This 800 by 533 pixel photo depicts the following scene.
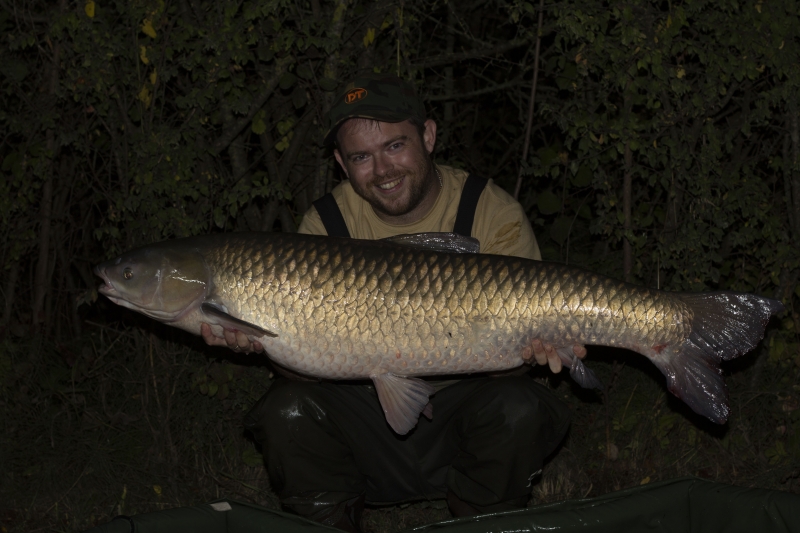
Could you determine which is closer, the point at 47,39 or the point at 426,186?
the point at 426,186

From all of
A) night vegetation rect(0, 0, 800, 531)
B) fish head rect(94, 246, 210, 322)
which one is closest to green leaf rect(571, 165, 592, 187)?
night vegetation rect(0, 0, 800, 531)

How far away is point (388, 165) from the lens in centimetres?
285

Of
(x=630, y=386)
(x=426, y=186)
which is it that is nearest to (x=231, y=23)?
(x=426, y=186)

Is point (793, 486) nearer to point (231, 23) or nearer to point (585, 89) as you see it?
point (585, 89)

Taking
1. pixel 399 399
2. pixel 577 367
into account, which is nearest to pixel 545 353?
pixel 577 367

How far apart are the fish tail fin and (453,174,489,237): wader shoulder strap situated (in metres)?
0.73

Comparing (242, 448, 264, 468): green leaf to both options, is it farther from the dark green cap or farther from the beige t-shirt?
the dark green cap

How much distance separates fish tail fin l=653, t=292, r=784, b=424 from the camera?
242 cm

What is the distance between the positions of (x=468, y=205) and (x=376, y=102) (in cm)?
44

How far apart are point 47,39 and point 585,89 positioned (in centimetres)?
207

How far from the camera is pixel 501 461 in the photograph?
8.52ft

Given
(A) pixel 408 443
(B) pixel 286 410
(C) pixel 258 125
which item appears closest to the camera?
(B) pixel 286 410

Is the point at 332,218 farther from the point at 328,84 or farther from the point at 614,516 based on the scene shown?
the point at 614,516

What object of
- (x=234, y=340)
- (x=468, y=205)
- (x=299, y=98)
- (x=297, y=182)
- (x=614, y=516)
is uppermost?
(x=299, y=98)
